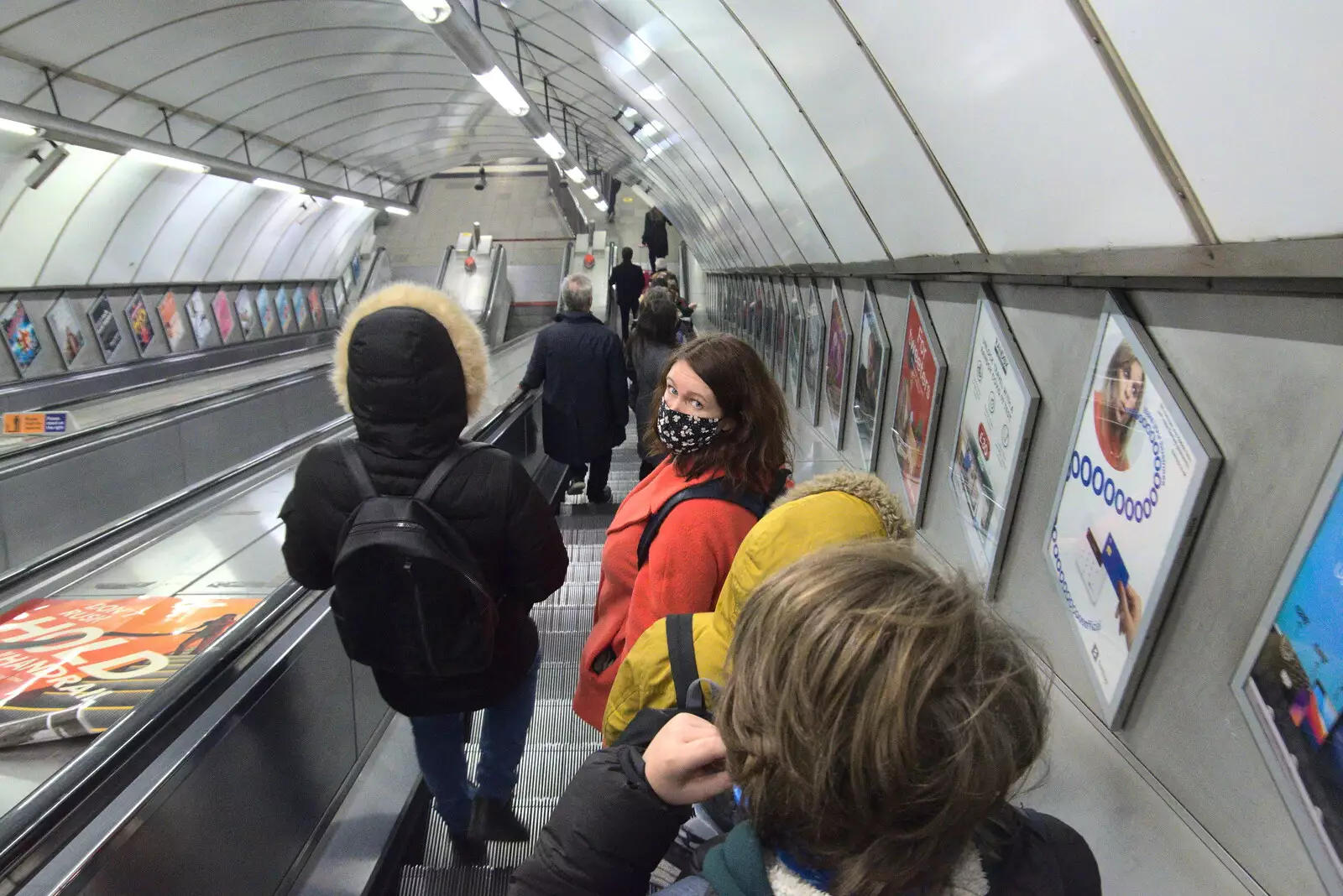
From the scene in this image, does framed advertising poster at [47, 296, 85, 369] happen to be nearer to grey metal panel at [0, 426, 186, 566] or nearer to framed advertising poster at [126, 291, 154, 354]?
framed advertising poster at [126, 291, 154, 354]

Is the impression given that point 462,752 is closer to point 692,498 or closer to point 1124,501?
point 692,498

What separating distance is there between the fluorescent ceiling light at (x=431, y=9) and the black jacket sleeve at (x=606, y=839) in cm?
563

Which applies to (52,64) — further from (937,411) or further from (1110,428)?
(1110,428)

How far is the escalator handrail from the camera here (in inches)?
57.9

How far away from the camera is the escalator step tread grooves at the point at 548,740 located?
8.12 ft

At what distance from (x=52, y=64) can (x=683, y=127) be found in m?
6.96

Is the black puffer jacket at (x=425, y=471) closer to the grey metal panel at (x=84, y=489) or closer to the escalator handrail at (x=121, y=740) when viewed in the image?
the escalator handrail at (x=121, y=740)

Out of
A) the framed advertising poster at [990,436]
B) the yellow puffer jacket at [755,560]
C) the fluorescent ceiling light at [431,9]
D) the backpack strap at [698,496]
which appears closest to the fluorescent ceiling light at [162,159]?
the fluorescent ceiling light at [431,9]

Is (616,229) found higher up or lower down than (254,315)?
higher up

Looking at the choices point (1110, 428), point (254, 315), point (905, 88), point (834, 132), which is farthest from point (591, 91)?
point (1110, 428)

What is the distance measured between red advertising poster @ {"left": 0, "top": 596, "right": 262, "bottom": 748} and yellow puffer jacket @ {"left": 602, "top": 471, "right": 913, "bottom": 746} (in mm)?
1347

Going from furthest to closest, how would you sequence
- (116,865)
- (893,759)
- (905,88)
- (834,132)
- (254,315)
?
(254,315), (834,132), (905,88), (116,865), (893,759)

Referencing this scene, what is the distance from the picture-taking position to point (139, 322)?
13.0 meters

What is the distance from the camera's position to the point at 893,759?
745 mm
